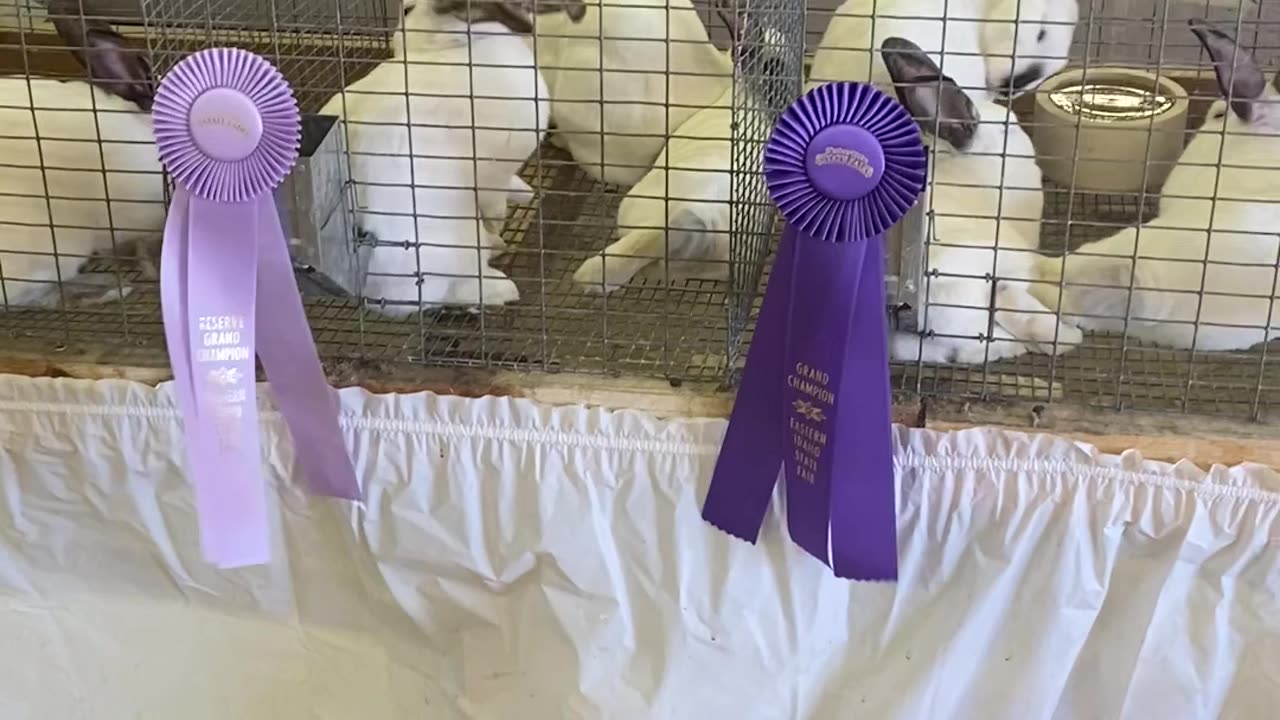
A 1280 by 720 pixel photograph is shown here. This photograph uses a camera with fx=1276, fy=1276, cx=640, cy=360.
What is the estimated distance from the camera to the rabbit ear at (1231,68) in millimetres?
803

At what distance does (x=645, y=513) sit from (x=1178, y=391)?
335 mm

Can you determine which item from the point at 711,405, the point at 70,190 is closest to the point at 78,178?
the point at 70,190

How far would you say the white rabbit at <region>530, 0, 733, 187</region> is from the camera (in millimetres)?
1046

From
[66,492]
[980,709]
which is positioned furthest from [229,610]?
[980,709]

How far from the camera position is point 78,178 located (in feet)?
2.97

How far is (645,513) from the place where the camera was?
776 millimetres

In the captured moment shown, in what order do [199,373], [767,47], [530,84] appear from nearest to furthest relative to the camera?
1. [199,373]
2. [767,47]
3. [530,84]

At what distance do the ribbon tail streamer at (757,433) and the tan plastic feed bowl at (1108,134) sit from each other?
40cm

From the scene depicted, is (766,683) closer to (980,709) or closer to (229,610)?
(980,709)

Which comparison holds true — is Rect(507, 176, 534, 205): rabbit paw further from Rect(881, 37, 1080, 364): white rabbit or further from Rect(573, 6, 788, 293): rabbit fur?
Rect(881, 37, 1080, 364): white rabbit

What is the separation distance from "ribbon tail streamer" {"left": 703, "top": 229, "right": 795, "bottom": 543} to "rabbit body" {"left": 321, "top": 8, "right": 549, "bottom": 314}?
0.62 ft

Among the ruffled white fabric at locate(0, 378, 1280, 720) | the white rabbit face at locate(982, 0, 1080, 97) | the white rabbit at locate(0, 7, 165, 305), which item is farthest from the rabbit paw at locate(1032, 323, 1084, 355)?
the white rabbit at locate(0, 7, 165, 305)

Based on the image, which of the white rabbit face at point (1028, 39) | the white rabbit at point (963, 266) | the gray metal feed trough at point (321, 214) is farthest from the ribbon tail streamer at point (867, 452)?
the white rabbit face at point (1028, 39)

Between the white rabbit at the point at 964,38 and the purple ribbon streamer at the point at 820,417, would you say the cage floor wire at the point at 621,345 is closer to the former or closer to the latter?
the purple ribbon streamer at the point at 820,417
